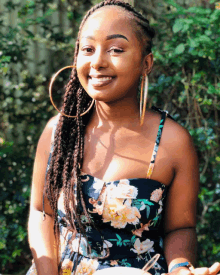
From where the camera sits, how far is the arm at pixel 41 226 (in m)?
1.66

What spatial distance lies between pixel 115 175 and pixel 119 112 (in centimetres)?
27

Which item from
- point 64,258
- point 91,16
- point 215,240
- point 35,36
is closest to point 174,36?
point 35,36

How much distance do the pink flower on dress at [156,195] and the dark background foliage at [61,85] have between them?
1.11 metres

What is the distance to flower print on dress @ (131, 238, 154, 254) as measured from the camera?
164 centimetres

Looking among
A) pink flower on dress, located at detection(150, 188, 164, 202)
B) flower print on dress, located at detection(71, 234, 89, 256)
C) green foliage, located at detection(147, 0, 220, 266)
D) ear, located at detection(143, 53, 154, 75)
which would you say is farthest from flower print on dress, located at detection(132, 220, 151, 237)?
green foliage, located at detection(147, 0, 220, 266)

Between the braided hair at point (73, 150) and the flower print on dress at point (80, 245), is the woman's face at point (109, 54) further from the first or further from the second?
the flower print on dress at point (80, 245)

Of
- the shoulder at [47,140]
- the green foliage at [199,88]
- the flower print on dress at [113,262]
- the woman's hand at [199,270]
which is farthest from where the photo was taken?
the green foliage at [199,88]

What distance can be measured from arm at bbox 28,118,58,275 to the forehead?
509 millimetres

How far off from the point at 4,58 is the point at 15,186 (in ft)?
3.14

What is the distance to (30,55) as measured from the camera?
3.31 metres

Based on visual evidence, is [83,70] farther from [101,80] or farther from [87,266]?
[87,266]

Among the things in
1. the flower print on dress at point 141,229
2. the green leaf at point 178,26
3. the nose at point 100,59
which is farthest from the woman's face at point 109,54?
the green leaf at point 178,26

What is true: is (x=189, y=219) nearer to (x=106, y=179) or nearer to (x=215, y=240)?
(x=106, y=179)

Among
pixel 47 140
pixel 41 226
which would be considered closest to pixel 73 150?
pixel 47 140
